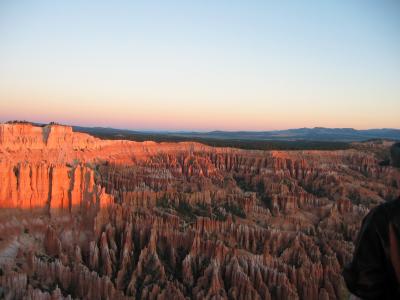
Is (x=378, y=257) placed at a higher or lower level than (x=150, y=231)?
higher

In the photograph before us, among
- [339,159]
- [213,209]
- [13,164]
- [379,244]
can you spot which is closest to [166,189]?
[213,209]

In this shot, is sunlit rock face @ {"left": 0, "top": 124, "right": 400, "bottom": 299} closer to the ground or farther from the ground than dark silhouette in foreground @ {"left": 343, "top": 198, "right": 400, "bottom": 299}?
closer to the ground

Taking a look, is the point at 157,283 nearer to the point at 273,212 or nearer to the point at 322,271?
the point at 322,271

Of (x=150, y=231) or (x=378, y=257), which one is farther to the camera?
(x=150, y=231)

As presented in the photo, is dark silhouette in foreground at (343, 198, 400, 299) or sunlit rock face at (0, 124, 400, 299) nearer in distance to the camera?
dark silhouette in foreground at (343, 198, 400, 299)

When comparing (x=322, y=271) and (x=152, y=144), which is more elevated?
(x=152, y=144)
